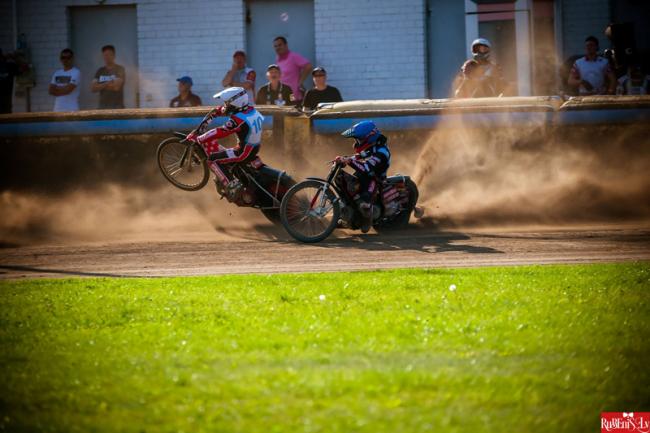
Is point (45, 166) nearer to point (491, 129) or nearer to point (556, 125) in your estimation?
point (491, 129)

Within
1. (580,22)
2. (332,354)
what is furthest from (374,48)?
(332,354)

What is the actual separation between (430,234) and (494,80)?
4264mm

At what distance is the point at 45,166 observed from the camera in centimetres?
1709

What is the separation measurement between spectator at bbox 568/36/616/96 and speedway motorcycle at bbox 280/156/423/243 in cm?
604

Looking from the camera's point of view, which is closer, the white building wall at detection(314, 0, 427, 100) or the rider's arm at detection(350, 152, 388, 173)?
the rider's arm at detection(350, 152, 388, 173)

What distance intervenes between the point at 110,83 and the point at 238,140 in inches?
251

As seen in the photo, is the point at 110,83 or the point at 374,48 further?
the point at 374,48

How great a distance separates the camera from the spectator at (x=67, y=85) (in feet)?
69.3

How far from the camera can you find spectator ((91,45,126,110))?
68.7 ft

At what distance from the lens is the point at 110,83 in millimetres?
20906

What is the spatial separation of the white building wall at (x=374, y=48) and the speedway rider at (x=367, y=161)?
6.77m

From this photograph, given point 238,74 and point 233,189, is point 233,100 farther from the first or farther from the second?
point 238,74

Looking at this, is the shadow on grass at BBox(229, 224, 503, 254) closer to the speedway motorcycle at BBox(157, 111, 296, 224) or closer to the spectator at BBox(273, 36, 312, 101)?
the speedway motorcycle at BBox(157, 111, 296, 224)

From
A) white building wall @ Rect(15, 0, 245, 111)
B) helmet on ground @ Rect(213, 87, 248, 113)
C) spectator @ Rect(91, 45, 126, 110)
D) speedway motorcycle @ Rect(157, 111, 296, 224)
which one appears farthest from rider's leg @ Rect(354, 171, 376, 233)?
white building wall @ Rect(15, 0, 245, 111)
